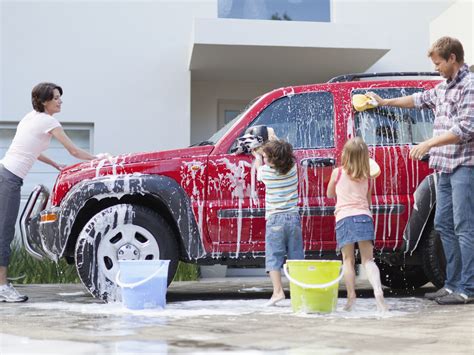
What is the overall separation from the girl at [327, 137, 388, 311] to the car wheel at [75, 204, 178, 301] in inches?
53.7

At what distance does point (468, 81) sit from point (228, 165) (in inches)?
75.0

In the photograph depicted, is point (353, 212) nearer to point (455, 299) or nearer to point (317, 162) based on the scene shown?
point (317, 162)

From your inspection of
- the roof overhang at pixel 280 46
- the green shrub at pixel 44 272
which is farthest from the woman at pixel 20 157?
the roof overhang at pixel 280 46

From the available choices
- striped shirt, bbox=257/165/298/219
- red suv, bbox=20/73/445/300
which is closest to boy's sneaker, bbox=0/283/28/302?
red suv, bbox=20/73/445/300

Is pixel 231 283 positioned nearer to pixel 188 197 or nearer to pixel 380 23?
Result: pixel 188 197

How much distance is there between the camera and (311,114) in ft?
20.5

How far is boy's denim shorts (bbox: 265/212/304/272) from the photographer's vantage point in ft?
18.6

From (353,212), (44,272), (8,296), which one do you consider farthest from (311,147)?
(44,272)

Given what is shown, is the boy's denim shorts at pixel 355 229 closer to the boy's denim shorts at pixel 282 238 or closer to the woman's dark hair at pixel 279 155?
the boy's denim shorts at pixel 282 238

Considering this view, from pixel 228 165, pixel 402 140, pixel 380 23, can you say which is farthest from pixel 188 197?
pixel 380 23

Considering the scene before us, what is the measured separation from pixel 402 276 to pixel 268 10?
16.1ft

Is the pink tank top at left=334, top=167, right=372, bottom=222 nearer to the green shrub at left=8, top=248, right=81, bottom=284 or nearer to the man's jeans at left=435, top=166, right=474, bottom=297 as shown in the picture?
the man's jeans at left=435, top=166, right=474, bottom=297

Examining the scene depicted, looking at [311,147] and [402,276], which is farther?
[402,276]

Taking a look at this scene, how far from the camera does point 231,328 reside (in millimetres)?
4547
